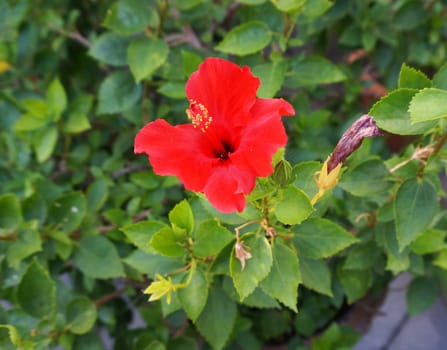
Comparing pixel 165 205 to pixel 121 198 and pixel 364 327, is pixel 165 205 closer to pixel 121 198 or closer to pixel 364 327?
pixel 121 198

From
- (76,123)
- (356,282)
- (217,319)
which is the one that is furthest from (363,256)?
(76,123)

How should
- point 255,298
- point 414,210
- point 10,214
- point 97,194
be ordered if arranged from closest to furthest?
point 414,210 < point 255,298 < point 10,214 < point 97,194

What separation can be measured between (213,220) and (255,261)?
104mm

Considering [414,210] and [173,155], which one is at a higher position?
[173,155]

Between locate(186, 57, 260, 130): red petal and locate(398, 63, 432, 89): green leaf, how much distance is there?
236 mm

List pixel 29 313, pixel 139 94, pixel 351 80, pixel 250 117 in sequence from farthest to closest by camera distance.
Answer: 1. pixel 351 80
2. pixel 139 94
3. pixel 29 313
4. pixel 250 117

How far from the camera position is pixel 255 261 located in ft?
2.41

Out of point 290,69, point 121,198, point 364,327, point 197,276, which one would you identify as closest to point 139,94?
point 121,198

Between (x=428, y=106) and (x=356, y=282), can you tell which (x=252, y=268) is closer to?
(x=428, y=106)

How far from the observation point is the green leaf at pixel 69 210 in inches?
43.8

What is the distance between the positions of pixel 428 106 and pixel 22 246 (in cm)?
81

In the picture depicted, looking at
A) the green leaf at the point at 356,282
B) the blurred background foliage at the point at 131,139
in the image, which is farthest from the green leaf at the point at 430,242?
the green leaf at the point at 356,282

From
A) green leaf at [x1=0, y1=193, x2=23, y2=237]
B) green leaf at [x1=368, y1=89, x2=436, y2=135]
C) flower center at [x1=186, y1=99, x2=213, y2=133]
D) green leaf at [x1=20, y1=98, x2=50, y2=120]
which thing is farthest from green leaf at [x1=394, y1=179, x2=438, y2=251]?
green leaf at [x1=20, y1=98, x2=50, y2=120]

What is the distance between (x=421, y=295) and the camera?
1229mm
